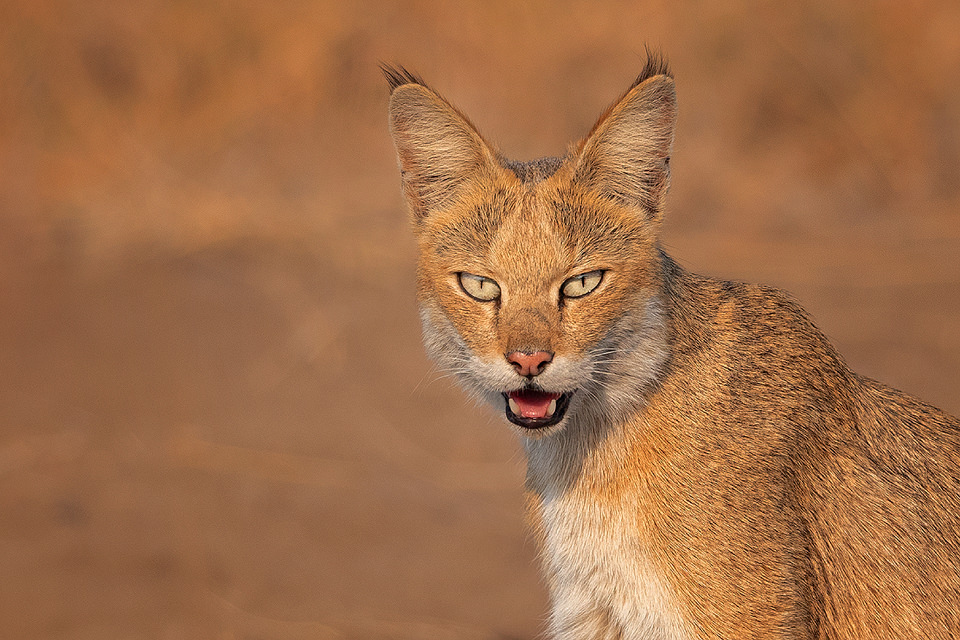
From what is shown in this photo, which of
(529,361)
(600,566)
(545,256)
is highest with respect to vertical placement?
(545,256)

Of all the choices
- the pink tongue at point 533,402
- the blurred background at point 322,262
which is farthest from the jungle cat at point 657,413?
the blurred background at point 322,262

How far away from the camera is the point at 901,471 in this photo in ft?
13.0

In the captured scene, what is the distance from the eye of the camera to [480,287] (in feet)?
12.7

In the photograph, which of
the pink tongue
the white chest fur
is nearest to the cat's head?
the pink tongue

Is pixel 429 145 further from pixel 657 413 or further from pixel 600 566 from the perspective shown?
pixel 600 566

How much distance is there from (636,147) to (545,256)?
0.57m

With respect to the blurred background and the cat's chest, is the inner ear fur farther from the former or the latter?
the blurred background

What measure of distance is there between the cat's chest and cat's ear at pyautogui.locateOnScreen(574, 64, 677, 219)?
1149 mm

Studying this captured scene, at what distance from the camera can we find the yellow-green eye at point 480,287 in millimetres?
3841

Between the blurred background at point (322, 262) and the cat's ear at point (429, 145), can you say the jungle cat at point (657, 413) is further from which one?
the blurred background at point (322, 262)

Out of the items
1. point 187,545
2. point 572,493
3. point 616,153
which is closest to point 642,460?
point 572,493

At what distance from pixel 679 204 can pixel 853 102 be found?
298 centimetres

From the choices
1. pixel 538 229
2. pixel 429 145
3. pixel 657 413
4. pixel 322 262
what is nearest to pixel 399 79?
pixel 429 145

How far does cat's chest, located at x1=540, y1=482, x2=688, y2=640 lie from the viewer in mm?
3822
